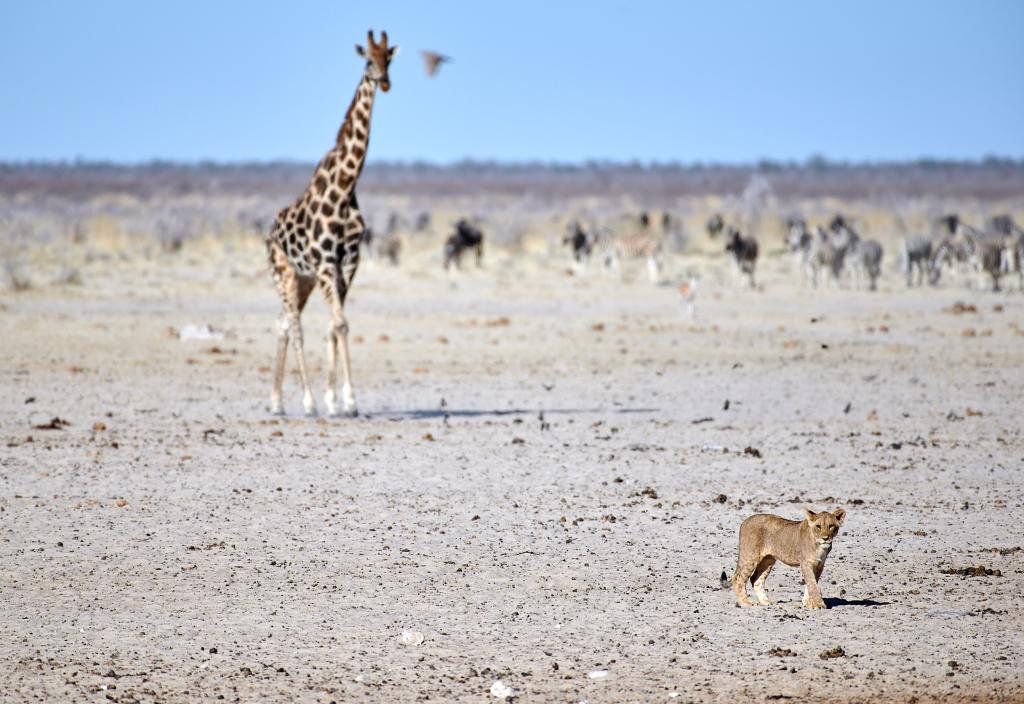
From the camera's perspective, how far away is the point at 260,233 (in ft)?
144

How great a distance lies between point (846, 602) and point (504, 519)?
2526 mm

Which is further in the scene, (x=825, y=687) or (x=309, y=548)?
(x=309, y=548)

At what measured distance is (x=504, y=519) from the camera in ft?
30.9

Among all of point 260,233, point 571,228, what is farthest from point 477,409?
point 260,233

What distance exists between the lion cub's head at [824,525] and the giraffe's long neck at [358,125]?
7958 millimetres

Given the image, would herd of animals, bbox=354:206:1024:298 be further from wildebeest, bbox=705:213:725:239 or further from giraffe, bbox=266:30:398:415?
giraffe, bbox=266:30:398:415

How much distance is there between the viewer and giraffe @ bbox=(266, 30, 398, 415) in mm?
13789

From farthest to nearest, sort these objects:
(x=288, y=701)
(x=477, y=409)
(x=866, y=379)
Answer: (x=866, y=379) → (x=477, y=409) → (x=288, y=701)

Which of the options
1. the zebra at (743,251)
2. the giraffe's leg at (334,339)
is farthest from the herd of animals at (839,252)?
the giraffe's leg at (334,339)

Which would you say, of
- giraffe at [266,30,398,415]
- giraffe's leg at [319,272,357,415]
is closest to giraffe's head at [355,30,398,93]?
giraffe at [266,30,398,415]

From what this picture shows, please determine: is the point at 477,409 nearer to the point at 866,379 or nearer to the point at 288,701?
the point at 866,379

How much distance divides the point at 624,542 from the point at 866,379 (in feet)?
27.6

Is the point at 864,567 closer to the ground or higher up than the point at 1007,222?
closer to the ground

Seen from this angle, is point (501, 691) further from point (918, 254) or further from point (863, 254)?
point (918, 254)
